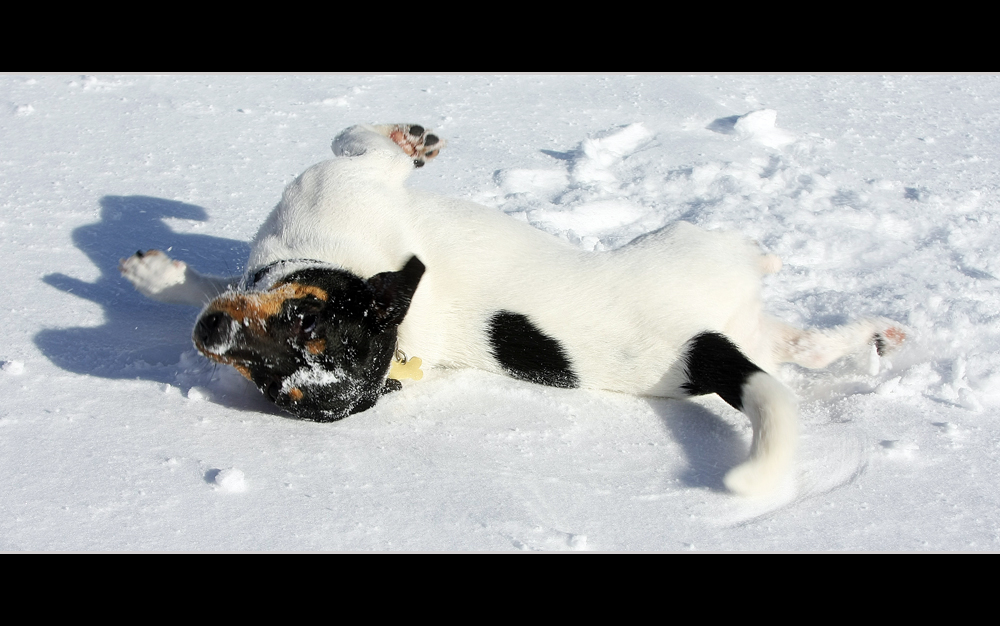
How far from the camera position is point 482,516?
3.09 m

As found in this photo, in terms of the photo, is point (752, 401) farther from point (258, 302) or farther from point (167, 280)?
point (167, 280)

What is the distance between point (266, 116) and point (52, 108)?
1.41 meters

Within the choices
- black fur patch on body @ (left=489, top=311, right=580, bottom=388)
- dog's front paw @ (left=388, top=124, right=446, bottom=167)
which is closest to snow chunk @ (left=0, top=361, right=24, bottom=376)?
black fur patch on body @ (left=489, top=311, right=580, bottom=388)

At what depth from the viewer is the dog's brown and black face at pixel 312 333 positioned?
3.31m

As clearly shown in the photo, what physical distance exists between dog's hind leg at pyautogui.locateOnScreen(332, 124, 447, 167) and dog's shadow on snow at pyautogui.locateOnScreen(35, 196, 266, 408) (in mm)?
860

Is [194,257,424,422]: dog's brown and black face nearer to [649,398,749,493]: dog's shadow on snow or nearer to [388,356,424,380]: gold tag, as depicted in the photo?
[388,356,424,380]: gold tag

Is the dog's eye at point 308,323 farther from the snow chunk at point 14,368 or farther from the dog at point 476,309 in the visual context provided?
the snow chunk at point 14,368

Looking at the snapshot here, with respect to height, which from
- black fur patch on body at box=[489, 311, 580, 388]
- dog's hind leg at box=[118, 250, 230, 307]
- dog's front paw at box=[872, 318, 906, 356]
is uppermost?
dog's front paw at box=[872, 318, 906, 356]

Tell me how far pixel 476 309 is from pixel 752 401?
120 centimetres

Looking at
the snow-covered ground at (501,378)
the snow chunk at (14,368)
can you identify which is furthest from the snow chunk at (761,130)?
the snow chunk at (14,368)

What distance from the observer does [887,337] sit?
4141mm

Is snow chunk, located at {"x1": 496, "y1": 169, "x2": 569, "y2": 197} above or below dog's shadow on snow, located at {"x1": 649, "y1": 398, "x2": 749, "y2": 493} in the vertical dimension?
above

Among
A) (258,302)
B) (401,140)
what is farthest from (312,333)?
(401,140)

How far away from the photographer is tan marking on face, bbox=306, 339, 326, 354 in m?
3.32
